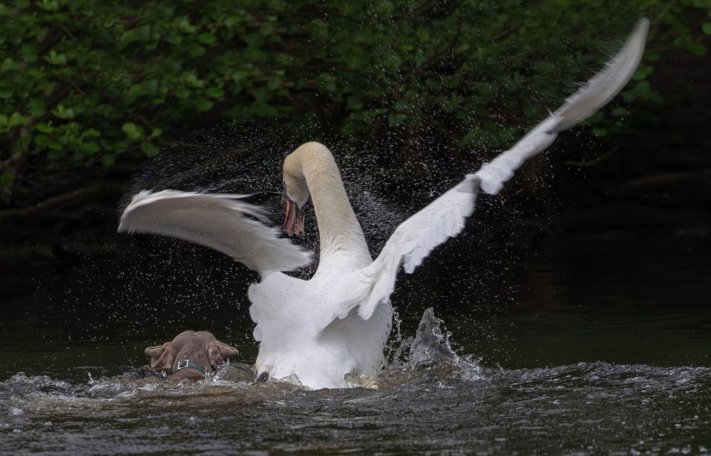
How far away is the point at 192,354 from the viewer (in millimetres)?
7527

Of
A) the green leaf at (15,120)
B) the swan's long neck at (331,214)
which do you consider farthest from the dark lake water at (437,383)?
the green leaf at (15,120)

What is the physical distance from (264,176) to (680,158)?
612cm

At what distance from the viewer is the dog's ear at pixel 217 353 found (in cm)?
749

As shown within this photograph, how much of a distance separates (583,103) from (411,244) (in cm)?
131

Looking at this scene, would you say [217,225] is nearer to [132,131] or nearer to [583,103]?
[583,103]

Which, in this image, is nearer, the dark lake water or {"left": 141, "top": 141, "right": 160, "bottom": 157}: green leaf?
the dark lake water

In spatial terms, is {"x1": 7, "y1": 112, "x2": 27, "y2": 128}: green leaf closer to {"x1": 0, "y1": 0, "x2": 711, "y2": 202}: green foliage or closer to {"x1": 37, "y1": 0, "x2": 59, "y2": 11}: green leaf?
{"x1": 0, "y1": 0, "x2": 711, "y2": 202}: green foliage

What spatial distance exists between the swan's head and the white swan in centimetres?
72

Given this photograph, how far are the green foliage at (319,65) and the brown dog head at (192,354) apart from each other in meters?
5.47

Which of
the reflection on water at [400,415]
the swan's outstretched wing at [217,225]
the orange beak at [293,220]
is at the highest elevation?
the orange beak at [293,220]

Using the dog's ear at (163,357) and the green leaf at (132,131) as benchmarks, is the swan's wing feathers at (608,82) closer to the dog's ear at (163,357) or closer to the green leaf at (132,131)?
the dog's ear at (163,357)

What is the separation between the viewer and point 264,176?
14164 millimetres

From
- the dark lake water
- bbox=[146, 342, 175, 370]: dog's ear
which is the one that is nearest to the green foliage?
the dark lake water

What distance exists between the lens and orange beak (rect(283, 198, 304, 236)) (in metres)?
8.35
